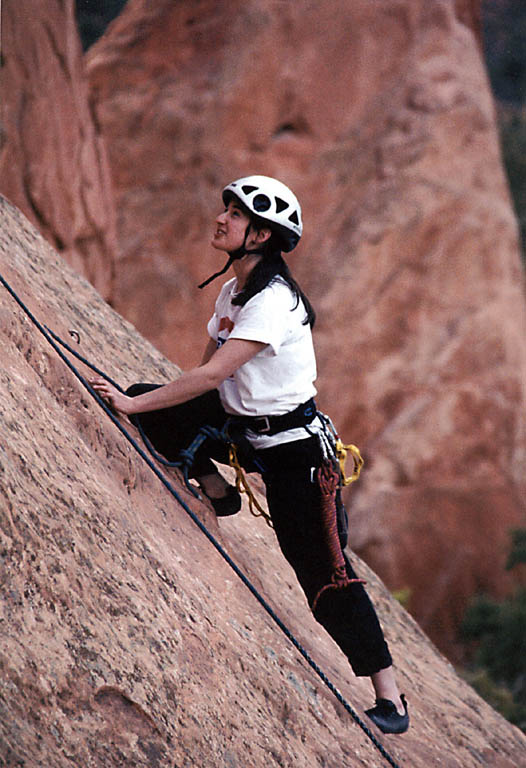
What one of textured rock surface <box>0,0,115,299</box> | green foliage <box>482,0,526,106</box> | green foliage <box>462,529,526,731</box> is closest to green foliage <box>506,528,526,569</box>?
green foliage <box>462,529,526,731</box>

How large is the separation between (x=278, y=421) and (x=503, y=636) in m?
7.19

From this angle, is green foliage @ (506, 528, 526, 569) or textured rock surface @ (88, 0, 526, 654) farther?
textured rock surface @ (88, 0, 526, 654)

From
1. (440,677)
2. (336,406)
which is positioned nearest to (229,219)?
(440,677)

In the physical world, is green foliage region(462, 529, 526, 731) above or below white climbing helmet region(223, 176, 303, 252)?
below

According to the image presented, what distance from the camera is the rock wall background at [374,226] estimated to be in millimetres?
10195

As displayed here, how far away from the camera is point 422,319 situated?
10.3 meters

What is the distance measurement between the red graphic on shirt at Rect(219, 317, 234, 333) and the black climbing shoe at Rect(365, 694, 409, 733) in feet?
4.44

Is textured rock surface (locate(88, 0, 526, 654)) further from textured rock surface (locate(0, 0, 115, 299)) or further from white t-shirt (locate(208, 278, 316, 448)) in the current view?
white t-shirt (locate(208, 278, 316, 448))

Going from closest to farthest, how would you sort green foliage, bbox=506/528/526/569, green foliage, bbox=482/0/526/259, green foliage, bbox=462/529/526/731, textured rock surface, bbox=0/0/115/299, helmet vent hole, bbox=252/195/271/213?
helmet vent hole, bbox=252/195/271/213, textured rock surface, bbox=0/0/115/299, green foliage, bbox=462/529/526/731, green foliage, bbox=506/528/526/569, green foliage, bbox=482/0/526/259

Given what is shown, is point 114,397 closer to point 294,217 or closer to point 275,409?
point 275,409

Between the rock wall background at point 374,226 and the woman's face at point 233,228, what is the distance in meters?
7.38

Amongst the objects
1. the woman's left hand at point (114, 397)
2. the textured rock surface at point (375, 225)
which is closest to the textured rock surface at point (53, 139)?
the textured rock surface at point (375, 225)

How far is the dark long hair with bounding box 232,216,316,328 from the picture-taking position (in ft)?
9.24

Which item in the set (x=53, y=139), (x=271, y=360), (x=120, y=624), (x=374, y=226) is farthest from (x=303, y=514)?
(x=374, y=226)
